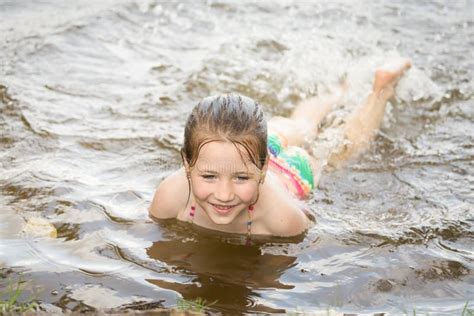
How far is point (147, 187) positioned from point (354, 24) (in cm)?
523

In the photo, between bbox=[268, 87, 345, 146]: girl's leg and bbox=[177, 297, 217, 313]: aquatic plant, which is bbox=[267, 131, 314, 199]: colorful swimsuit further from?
bbox=[177, 297, 217, 313]: aquatic plant

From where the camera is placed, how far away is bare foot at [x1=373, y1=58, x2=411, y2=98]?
6973 mm

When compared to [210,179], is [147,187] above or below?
below

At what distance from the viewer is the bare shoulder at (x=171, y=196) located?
477 cm

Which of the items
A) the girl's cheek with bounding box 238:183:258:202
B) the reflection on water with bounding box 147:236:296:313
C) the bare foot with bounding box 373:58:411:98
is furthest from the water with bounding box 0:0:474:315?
the girl's cheek with bounding box 238:183:258:202

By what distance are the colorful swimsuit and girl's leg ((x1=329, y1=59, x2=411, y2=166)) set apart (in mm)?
452

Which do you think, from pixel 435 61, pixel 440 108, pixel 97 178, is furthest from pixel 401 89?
pixel 97 178

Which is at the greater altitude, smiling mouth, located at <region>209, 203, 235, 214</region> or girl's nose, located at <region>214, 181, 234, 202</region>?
girl's nose, located at <region>214, 181, 234, 202</region>

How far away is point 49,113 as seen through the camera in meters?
6.54

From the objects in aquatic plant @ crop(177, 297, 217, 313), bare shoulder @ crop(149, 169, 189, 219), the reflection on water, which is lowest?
the reflection on water

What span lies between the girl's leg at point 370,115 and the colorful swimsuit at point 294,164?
0.45m

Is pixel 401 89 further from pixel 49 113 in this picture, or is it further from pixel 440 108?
pixel 49 113

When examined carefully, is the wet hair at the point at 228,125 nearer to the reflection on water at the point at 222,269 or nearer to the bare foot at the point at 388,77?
the reflection on water at the point at 222,269

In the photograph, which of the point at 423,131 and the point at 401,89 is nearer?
the point at 423,131
